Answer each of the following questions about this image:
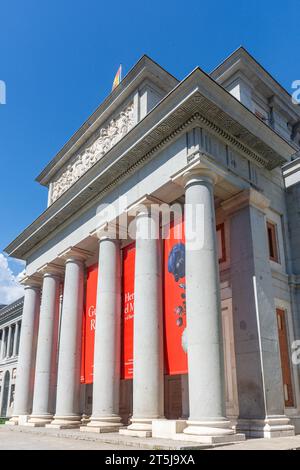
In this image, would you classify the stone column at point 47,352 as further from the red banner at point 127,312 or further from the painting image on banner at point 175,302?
the painting image on banner at point 175,302

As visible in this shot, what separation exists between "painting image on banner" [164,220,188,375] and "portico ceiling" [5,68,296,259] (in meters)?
4.11

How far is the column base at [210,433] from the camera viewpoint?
14.0 m

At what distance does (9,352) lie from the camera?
67.9 metres

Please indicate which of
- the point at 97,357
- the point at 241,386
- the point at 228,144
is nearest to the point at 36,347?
the point at 97,357

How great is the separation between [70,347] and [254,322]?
40.2ft

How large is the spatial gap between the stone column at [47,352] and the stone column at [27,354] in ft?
7.14

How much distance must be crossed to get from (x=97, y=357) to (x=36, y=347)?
37.2ft

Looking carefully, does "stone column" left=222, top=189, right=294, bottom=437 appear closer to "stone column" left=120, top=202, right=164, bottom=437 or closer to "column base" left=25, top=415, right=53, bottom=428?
"stone column" left=120, top=202, right=164, bottom=437

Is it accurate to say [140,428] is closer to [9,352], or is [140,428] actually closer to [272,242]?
[272,242]

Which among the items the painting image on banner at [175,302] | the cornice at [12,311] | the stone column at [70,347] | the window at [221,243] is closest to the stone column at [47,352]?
the stone column at [70,347]

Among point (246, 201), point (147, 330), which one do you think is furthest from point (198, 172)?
point (147, 330)

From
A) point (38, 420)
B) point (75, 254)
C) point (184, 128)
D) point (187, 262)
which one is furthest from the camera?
point (75, 254)

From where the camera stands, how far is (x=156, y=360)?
1869cm

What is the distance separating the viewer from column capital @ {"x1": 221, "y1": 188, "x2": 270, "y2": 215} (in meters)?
19.7
